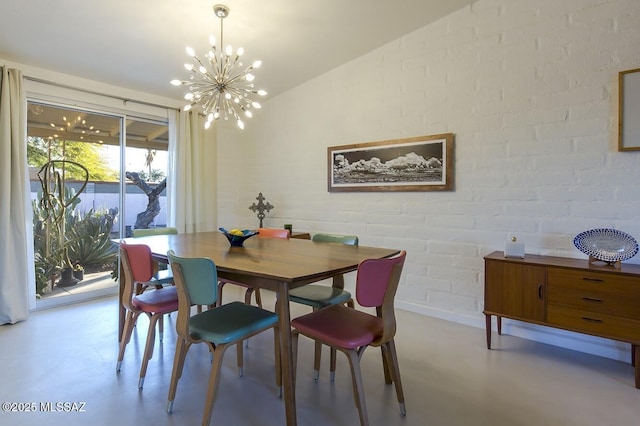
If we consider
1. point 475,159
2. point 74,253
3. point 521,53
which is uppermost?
point 521,53

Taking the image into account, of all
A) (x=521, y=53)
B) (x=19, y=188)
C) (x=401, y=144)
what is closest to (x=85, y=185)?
(x=19, y=188)

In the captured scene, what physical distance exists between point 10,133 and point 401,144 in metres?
3.54

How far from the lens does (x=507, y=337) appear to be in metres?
2.70

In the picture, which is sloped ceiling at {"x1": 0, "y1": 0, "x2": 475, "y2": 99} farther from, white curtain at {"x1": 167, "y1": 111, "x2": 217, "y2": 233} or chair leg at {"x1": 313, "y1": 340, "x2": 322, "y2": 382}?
chair leg at {"x1": 313, "y1": 340, "x2": 322, "y2": 382}

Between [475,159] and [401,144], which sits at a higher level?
[401,144]

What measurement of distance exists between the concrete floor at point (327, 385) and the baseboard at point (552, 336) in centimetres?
7

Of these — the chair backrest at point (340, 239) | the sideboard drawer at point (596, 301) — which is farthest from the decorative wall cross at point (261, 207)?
the sideboard drawer at point (596, 301)

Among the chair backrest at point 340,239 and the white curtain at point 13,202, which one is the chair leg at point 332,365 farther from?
the white curtain at point 13,202

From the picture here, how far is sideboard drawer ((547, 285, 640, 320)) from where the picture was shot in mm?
1984

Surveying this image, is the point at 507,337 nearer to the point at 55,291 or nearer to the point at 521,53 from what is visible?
the point at 521,53

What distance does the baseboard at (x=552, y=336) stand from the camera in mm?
2325

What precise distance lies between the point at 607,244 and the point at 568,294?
452 millimetres

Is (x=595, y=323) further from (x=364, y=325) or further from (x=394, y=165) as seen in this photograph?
(x=394, y=165)

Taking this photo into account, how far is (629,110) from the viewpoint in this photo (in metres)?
2.23
